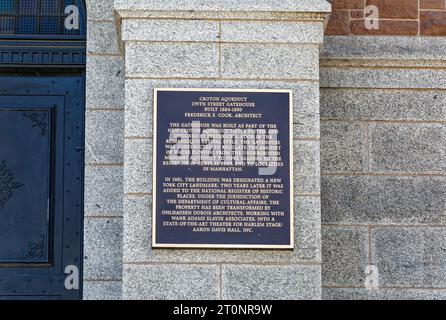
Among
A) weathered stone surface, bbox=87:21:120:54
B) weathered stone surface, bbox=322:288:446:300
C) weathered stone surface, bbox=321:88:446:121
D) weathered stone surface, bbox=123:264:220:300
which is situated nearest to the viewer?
weathered stone surface, bbox=123:264:220:300

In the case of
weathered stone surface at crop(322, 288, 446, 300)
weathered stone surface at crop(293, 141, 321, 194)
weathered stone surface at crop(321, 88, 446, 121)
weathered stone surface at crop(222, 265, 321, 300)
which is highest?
weathered stone surface at crop(321, 88, 446, 121)

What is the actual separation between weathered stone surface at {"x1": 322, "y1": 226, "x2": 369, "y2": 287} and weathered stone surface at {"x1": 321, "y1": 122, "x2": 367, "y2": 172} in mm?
593

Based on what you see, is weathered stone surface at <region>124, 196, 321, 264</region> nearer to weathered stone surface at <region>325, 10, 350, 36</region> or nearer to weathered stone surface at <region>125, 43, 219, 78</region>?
weathered stone surface at <region>125, 43, 219, 78</region>

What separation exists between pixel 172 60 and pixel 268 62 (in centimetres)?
83

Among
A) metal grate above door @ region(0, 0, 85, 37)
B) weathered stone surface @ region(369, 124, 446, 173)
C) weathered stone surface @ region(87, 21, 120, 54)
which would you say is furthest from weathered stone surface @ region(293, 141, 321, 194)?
metal grate above door @ region(0, 0, 85, 37)

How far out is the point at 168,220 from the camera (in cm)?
759

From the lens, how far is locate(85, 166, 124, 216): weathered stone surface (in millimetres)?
8648

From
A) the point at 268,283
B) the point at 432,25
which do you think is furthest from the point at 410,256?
the point at 432,25

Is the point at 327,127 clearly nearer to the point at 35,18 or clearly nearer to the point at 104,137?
the point at 104,137

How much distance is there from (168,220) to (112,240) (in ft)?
3.94

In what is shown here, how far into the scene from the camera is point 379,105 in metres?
8.71

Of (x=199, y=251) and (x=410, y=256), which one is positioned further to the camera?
(x=410, y=256)

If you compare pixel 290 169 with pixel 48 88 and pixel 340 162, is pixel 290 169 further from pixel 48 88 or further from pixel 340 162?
pixel 48 88
